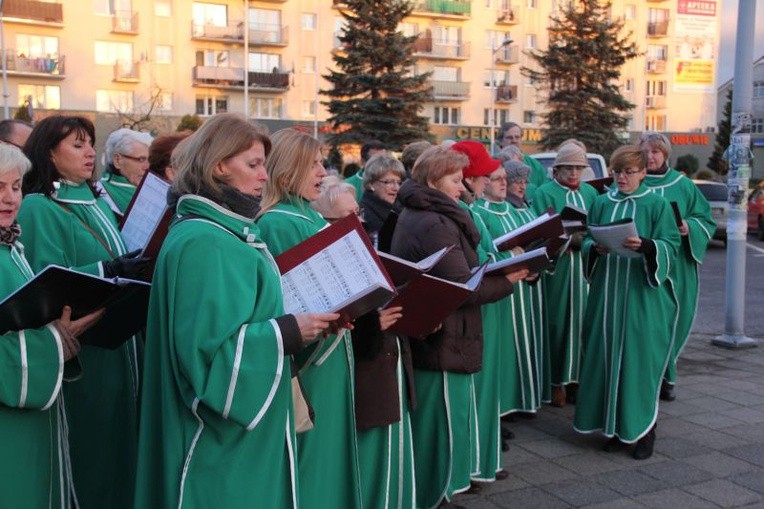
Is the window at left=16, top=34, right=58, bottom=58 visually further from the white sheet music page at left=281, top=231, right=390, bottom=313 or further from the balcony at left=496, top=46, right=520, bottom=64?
the white sheet music page at left=281, top=231, right=390, bottom=313

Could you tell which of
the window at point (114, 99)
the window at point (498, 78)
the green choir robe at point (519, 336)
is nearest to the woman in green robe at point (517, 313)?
the green choir robe at point (519, 336)

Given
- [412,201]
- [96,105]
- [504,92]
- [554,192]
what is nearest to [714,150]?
[504,92]

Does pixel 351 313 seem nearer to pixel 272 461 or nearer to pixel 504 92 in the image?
pixel 272 461

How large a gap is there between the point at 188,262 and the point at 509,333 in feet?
13.2

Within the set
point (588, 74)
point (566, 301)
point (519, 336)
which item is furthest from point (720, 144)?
point (519, 336)

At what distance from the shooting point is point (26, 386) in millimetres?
2904

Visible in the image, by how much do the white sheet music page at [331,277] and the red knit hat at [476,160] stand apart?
2308 millimetres

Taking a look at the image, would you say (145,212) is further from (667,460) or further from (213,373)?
(667,460)

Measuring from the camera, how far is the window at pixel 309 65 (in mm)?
46938

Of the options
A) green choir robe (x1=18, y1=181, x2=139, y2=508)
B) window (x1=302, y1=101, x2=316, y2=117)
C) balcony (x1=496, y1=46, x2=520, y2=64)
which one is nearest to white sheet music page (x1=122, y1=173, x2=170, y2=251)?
green choir robe (x1=18, y1=181, x2=139, y2=508)

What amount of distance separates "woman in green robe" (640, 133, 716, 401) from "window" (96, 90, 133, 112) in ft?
131

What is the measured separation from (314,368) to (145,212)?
129cm

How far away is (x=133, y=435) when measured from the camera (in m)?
3.89

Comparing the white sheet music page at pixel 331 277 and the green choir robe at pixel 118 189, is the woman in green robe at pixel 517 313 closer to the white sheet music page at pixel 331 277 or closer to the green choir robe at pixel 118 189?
the green choir robe at pixel 118 189
